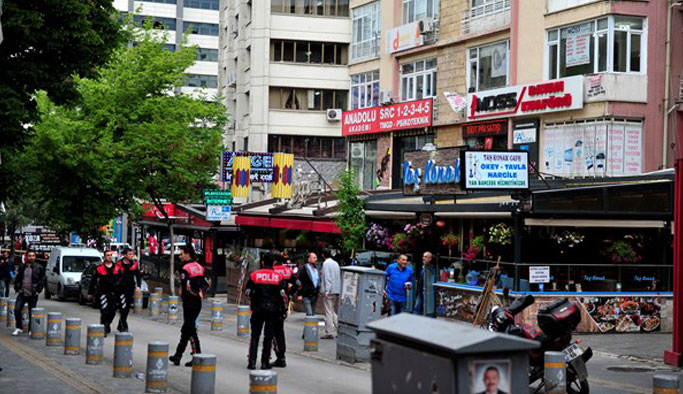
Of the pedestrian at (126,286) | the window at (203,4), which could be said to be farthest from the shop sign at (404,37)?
the window at (203,4)

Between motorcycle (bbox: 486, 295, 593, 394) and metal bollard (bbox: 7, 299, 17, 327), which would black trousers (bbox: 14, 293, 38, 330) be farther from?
motorcycle (bbox: 486, 295, 593, 394)

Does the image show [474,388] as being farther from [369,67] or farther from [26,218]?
[26,218]

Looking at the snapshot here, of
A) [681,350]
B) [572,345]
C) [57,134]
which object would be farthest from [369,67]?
[572,345]

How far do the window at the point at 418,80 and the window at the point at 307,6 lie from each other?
1839 centimetres

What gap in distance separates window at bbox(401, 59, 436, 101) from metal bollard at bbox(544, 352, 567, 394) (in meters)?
25.6

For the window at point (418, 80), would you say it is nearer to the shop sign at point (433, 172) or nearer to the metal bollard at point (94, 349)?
the shop sign at point (433, 172)

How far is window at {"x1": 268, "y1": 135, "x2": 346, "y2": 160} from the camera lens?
57.3m

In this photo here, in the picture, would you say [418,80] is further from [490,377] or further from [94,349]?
[490,377]

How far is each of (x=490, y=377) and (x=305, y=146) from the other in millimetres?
51654

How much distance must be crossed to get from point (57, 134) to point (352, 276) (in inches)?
896

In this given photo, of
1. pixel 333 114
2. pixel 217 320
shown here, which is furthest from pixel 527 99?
pixel 333 114

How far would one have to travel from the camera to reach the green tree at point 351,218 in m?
28.1

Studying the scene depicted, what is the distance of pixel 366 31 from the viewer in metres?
43.6

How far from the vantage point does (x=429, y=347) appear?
20.0ft
